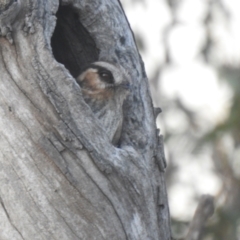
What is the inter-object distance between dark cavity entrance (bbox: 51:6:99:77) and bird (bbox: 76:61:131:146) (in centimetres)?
12

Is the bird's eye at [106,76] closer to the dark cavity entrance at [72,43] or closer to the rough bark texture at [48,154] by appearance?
the dark cavity entrance at [72,43]

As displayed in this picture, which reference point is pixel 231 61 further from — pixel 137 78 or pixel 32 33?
pixel 32 33

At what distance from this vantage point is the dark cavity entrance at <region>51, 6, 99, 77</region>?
13.8ft

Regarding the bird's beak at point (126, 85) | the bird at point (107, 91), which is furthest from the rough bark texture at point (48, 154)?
the bird's beak at point (126, 85)

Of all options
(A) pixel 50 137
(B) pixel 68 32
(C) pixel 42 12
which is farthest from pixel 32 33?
(B) pixel 68 32

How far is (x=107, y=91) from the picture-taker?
425cm

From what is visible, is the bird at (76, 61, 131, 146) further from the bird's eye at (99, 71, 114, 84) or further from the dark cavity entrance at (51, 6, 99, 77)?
the dark cavity entrance at (51, 6, 99, 77)

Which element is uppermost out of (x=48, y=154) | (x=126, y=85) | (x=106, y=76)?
(x=106, y=76)

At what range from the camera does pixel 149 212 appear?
378cm

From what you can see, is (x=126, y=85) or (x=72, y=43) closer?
(x=126, y=85)

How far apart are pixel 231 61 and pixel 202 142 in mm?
1543

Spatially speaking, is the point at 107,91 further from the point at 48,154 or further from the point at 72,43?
the point at 48,154

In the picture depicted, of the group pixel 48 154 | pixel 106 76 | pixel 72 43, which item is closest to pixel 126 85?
pixel 106 76

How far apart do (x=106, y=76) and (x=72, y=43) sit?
27 centimetres
